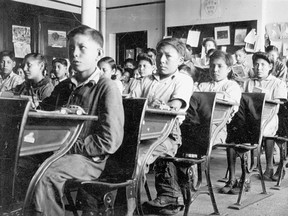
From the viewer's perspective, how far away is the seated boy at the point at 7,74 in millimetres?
4387

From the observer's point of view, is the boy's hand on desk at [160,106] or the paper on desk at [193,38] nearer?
the boy's hand on desk at [160,106]

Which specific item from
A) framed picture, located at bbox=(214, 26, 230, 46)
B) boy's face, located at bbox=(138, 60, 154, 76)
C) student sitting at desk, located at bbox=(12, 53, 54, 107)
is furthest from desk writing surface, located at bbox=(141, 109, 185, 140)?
framed picture, located at bbox=(214, 26, 230, 46)

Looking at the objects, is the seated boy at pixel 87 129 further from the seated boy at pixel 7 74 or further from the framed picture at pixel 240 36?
the framed picture at pixel 240 36

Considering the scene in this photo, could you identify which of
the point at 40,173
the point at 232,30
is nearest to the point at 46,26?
the point at 232,30

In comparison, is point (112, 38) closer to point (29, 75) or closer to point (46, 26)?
point (46, 26)

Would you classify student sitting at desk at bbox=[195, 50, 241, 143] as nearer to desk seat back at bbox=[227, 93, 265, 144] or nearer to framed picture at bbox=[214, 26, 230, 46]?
desk seat back at bbox=[227, 93, 265, 144]

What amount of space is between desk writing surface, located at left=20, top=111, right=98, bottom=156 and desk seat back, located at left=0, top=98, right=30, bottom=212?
0.05m

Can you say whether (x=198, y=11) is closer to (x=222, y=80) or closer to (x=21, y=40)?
(x=21, y=40)

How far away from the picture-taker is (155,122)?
6.64 feet

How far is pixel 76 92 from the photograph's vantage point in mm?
1776

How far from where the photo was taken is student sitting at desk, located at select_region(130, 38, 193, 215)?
2373 mm

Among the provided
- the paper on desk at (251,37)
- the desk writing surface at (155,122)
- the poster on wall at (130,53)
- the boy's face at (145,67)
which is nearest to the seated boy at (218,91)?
the desk writing surface at (155,122)

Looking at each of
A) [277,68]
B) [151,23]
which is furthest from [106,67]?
[151,23]

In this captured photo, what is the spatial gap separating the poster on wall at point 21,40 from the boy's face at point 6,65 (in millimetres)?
1573
